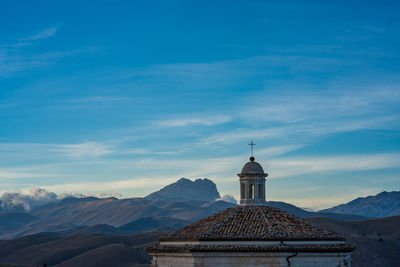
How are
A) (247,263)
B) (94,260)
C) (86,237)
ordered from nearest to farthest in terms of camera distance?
1. (247,263)
2. (94,260)
3. (86,237)

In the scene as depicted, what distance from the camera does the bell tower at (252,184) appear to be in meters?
31.6

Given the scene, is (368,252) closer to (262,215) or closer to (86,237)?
(262,215)

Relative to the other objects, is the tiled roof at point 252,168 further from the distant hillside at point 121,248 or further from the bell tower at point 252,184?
the distant hillside at point 121,248

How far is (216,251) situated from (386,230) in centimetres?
10471

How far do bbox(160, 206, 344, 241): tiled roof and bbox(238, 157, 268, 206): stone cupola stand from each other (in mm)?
423

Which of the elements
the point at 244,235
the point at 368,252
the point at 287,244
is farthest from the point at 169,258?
the point at 368,252

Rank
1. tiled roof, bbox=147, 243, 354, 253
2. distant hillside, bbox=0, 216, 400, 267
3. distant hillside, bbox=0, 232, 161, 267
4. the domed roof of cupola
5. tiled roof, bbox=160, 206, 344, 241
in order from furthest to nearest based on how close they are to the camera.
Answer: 1. distant hillside, bbox=0, 232, 161, 267
2. distant hillside, bbox=0, 216, 400, 267
3. the domed roof of cupola
4. tiled roof, bbox=160, 206, 344, 241
5. tiled roof, bbox=147, 243, 354, 253

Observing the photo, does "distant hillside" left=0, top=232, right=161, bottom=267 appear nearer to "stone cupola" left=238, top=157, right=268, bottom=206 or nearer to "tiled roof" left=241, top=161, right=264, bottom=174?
"stone cupola" left=238, top=157, right=268, bottom=206

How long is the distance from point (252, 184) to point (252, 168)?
960 millimetres

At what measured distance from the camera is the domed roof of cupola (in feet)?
104

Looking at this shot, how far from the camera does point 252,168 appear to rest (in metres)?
31.6

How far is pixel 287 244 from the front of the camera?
91.5 ft

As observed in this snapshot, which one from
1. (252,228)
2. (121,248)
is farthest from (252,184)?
(121,248)

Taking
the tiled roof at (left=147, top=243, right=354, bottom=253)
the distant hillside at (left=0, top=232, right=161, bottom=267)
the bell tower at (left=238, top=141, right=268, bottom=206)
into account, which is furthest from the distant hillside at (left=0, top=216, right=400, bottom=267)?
the tiled roof at (left=147, top=243, right=354, bottom=253)
